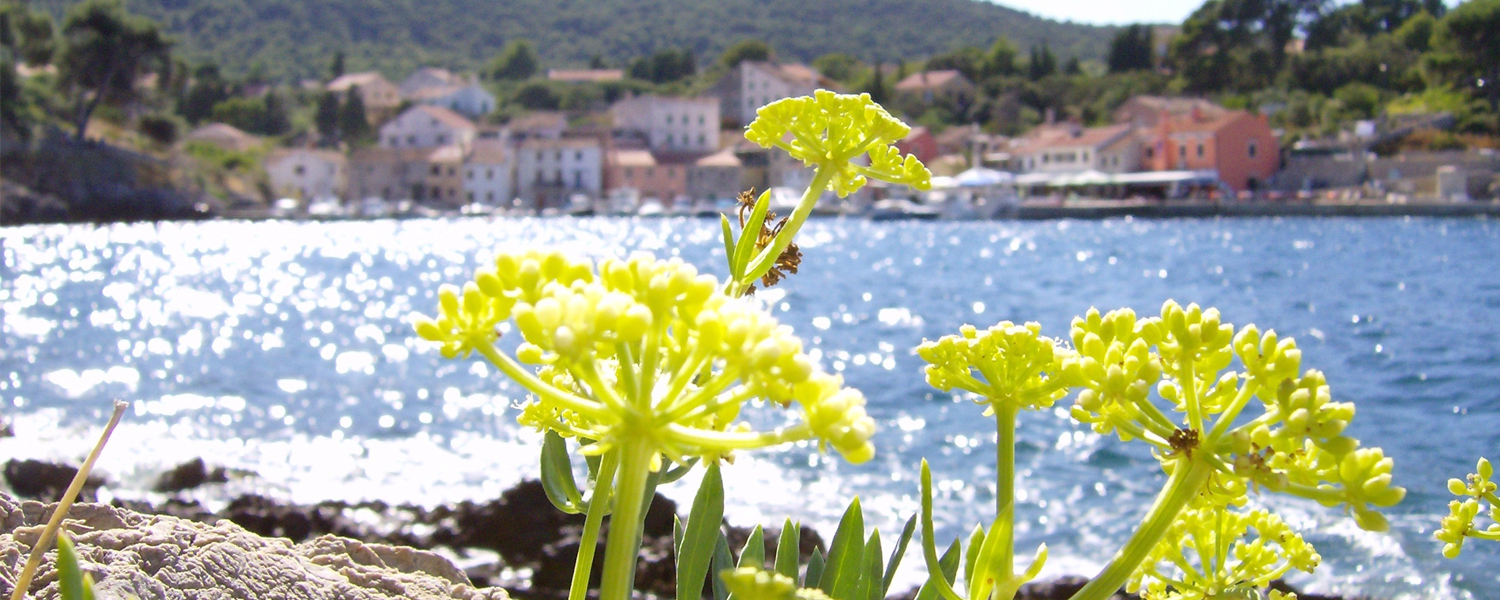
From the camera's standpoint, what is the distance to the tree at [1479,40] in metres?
73.6

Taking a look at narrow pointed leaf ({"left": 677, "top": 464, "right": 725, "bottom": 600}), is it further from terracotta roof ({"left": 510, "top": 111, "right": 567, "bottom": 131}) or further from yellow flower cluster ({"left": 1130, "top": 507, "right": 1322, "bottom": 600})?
terracotta roof ({"left": 510, "top": 111, "right": 567, "bottom": 131})

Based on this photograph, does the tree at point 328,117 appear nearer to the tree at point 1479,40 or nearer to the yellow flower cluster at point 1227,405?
the tree at point 1479,40

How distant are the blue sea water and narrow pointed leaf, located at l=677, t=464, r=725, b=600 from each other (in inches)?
11.5

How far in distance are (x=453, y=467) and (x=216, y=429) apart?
4046 millimetres

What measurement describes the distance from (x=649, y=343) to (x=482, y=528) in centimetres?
829

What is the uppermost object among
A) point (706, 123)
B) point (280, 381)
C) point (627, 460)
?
point (706, 123)

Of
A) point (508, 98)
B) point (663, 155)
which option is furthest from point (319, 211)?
point (508, 98)

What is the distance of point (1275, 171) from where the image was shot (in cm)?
7831

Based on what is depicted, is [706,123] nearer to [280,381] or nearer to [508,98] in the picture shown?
[508,98]

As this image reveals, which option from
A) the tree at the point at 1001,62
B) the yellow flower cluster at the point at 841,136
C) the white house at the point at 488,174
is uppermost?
the tree at the point at 1001,62

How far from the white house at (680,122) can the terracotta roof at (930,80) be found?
30288 millimetres

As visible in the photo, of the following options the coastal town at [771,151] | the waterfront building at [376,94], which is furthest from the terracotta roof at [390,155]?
the waterfront building at [376,94]

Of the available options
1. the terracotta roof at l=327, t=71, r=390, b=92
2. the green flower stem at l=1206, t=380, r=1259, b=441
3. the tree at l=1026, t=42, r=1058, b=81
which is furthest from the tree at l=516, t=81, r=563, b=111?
the green flower stem at l=1206, t=380, r=1259, b=441

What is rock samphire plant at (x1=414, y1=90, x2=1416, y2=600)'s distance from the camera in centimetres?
99
